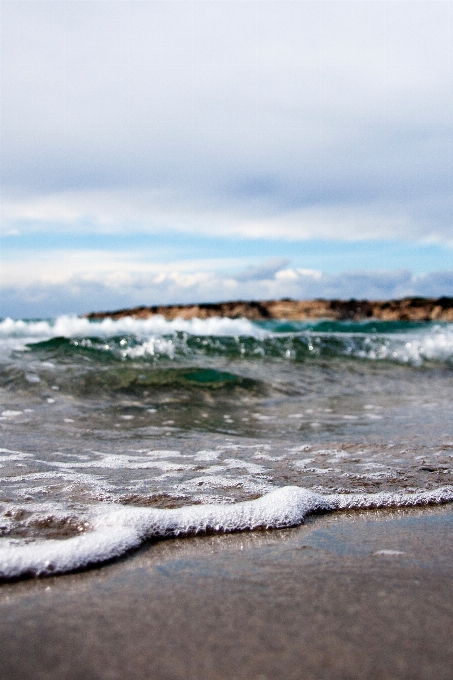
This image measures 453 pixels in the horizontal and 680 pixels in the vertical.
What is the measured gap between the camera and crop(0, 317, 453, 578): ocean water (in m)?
2.20

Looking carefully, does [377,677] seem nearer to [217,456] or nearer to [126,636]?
[126,636]

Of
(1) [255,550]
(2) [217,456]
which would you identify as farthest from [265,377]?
(1) [255,550]

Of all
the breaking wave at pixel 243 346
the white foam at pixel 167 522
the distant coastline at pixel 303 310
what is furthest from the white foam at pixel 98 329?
the distant coastline at pixel 303 310

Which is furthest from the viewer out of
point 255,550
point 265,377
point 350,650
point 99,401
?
point 265,377

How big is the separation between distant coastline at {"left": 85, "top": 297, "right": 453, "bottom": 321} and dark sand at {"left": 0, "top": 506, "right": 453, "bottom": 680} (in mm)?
28509

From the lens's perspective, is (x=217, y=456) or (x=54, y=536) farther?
(x=217, y=456)

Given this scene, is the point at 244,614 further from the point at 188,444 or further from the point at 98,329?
the point at 98,329

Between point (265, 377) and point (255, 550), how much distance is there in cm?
529

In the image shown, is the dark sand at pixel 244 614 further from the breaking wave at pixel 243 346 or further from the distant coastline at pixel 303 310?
→ the distant coastline at pixel 303 310

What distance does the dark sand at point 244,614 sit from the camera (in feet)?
3.97

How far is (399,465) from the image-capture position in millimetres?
3123

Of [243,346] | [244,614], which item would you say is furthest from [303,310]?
[244,614]

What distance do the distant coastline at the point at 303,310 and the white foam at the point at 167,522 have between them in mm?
27782

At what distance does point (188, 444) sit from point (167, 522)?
1635 millimetres
